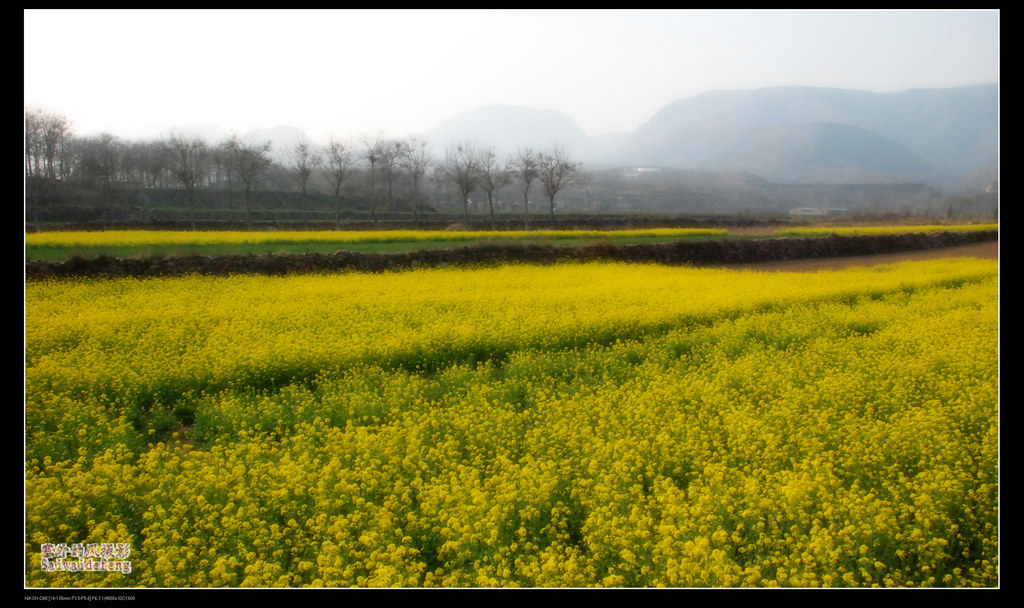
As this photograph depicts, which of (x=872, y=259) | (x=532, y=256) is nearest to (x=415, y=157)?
(x=532, y=256)

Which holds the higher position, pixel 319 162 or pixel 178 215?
pixel 319 162

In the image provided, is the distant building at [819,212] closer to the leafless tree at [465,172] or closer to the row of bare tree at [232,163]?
the row of bare tree at [232,163]

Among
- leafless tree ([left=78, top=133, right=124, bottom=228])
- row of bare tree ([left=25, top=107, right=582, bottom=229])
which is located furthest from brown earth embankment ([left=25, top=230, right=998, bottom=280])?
leafless tree ([left=78, top=133, right=124, bottom=228])

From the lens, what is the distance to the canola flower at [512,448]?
418 centimetres

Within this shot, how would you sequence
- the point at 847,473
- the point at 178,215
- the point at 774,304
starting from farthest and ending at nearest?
the point at 178,215 < the point at 774,304 < the point at 847,473

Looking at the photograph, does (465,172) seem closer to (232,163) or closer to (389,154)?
(389,154)

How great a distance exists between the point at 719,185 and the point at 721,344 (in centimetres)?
14592

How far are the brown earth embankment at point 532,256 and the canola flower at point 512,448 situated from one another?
5316mm

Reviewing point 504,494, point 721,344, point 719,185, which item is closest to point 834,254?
point 721,344

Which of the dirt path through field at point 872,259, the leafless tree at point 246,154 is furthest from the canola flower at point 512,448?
the leafless tree at point 246,154

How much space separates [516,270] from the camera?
21.1 m

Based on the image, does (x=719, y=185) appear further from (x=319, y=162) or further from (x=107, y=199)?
(x=107, y=199)

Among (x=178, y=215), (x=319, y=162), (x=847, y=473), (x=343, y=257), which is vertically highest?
(x=319, y=162)

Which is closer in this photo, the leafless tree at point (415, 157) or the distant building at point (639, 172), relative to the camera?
the leafless tree at point (415, 157)
